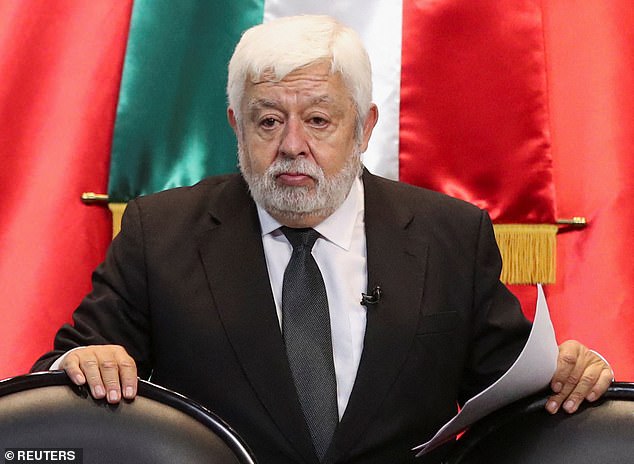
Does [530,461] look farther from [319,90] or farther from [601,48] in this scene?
[601,48]

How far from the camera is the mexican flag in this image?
2.68 meters

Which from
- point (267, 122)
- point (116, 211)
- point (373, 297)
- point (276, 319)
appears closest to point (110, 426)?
point (276, 319)

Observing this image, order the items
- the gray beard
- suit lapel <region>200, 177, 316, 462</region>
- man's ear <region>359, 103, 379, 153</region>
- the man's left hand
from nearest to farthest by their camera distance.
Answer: the man's left hand < suit lapel <region>200, 177, 316, 462</region> < the gray beard < man's ear <region>359, 103, 379, 153</region>

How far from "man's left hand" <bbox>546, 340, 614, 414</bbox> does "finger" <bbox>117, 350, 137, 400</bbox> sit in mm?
652

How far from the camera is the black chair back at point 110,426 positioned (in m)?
1.44

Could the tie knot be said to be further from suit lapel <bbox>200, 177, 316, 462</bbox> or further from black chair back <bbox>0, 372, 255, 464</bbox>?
black chair back <bbox>0, 372, 255, 464</bbox>

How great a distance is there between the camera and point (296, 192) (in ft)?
6.32

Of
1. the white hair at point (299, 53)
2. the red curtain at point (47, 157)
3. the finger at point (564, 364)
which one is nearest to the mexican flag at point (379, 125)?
the red curtain at point (47, 157)

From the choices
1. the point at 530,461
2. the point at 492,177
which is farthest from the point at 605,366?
the point at 492,177

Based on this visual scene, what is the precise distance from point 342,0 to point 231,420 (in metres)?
1.30

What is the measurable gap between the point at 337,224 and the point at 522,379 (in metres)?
0.58

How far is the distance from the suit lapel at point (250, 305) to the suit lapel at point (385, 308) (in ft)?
0.33

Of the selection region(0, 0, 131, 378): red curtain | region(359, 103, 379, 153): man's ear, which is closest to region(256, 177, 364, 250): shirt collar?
region(359, 103, 379, 153): man's ear

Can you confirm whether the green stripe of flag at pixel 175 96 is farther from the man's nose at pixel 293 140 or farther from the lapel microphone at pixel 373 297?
the lapel microphone at pixel 373 297
